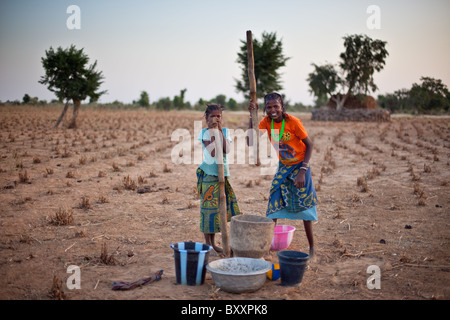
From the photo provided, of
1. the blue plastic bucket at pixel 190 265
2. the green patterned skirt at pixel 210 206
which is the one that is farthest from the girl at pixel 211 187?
the blue plastic bucket at pixel 190 265

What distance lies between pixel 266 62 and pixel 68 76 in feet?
40.2

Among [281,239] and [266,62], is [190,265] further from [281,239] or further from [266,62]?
[266,62]

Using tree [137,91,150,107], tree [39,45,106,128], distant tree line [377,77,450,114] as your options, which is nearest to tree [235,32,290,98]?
tree [39,45,106,128]

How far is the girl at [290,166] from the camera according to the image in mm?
4184

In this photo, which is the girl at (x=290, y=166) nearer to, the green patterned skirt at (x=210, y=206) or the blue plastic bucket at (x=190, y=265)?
the green patterned skirt at (x=210, y=206)

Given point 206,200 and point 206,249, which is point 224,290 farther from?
point 206,200

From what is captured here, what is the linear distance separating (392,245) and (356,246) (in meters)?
0.45

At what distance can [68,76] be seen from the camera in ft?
63.3

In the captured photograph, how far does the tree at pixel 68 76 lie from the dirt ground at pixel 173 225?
334 inches

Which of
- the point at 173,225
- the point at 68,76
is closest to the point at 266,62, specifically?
the point at 68,76

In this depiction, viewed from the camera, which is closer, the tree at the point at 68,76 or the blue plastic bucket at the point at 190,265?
the blue plastic bucket at the point at 190,265

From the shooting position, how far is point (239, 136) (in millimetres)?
18031
